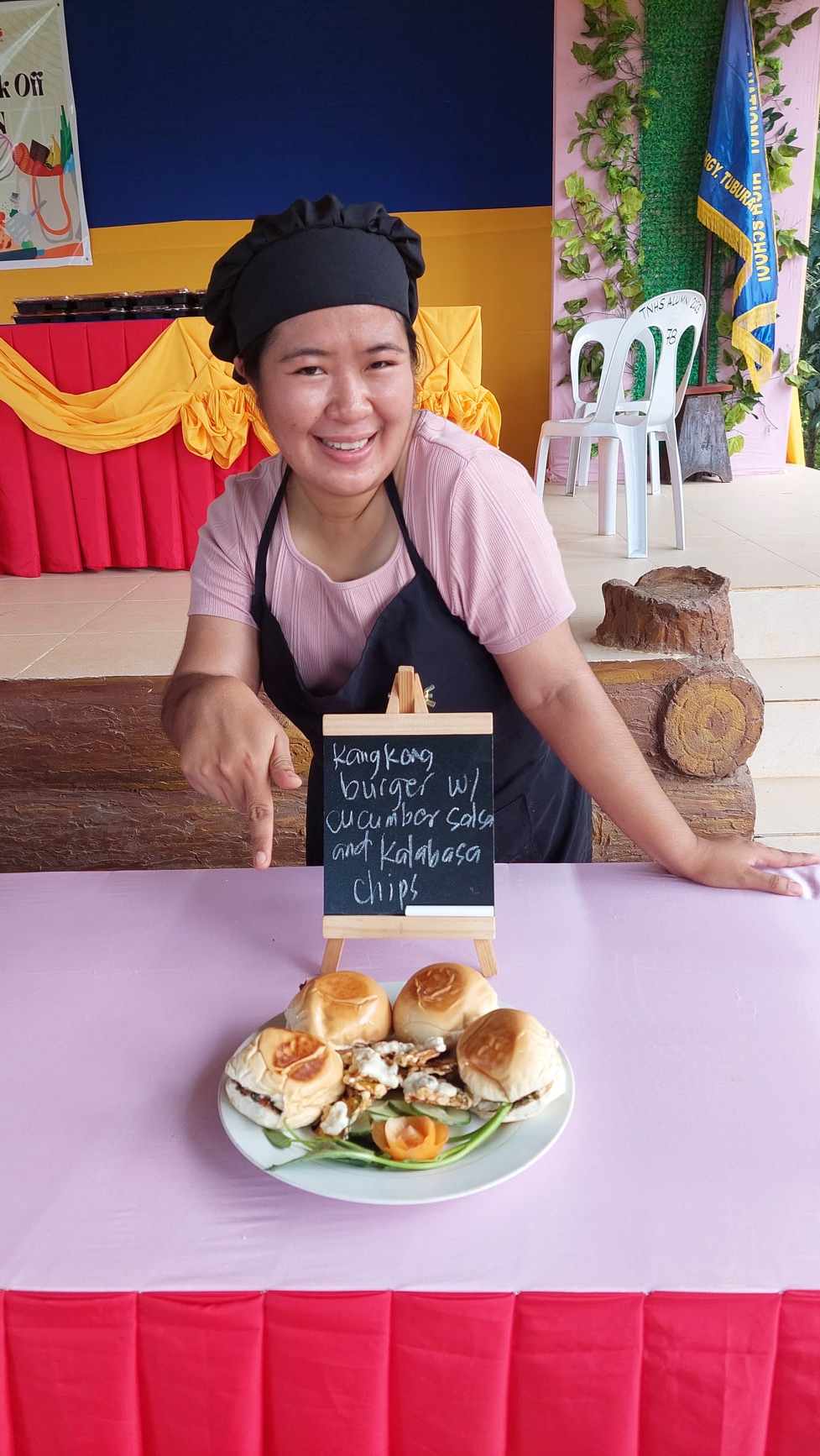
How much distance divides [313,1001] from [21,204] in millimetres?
7537

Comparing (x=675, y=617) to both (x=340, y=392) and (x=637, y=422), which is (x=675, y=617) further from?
(x=637, y=422)

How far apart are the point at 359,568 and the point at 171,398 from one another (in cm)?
314

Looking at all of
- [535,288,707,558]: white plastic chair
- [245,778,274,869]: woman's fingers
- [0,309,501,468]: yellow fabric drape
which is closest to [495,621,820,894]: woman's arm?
[245,778,274,869]: woman's fingers

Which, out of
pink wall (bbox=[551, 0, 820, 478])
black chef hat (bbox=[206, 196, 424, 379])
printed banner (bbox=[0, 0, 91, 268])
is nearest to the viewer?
black chef hat (bbox=[206, 196, 424, 379])

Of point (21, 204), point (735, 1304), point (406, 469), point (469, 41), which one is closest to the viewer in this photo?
point (735, 1304)

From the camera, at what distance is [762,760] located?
334 cm

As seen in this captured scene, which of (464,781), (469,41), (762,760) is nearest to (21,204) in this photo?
(469,41)

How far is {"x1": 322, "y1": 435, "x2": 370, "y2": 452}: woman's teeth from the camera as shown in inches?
49.0

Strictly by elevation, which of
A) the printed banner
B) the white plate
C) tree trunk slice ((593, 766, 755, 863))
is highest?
the printed banner

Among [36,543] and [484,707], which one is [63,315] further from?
[484,707]

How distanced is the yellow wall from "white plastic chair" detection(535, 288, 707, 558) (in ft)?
7.45

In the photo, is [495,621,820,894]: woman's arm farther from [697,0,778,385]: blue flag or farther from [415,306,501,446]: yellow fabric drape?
[697,0,778,385]: blue flag

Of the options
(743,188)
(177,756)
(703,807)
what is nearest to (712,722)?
(703,807)

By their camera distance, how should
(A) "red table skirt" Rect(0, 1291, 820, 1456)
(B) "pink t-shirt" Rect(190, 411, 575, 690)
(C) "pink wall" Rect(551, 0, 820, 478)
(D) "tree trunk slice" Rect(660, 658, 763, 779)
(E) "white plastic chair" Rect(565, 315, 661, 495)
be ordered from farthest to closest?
(C) "pink wall" Rect(551, 0, 820, 478), (E) "white plastic chair" Rect(565, 315, 661, 495), (D) "tree trunk slice" Rect(660, 658, 763, 779), (B) "pink t-shirt" Rect(190, 411, 575, 690), (A) "red table skirt" Rect(0, 1291, 820, 1456)
